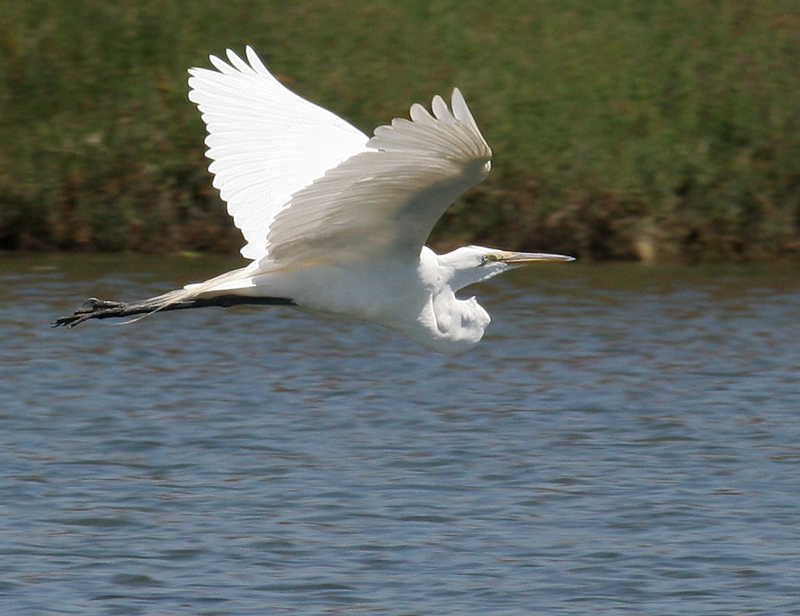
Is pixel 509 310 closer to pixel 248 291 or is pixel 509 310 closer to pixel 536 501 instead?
pixel 536 501

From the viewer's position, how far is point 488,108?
1206 cm

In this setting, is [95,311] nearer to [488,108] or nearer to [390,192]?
[390,192]

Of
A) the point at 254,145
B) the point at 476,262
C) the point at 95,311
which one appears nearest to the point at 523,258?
the point at 476,262

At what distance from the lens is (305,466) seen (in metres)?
7.16

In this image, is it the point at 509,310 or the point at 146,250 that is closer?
the point at 509,310

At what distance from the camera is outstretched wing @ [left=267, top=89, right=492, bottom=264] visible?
4430 mm

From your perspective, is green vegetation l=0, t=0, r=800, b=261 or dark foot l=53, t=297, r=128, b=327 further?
green vegetation l=0, t=0, r=800, b=261

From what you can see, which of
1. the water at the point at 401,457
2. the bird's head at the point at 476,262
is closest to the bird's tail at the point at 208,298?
the bird's head at the point at 476,262

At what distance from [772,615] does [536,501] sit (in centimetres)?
144

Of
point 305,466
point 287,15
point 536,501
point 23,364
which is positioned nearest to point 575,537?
point 536,501

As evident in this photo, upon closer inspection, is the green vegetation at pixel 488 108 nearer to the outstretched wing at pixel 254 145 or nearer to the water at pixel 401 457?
the water at pixel 401 457

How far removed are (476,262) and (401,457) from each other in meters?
1.73

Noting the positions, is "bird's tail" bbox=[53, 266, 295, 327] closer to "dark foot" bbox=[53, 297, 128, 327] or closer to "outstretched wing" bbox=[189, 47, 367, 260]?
"dark foot" bbox=[53, 297, 128, 327]

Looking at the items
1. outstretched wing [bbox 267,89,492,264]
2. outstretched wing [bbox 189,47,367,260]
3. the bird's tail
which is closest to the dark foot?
the bird's tail
